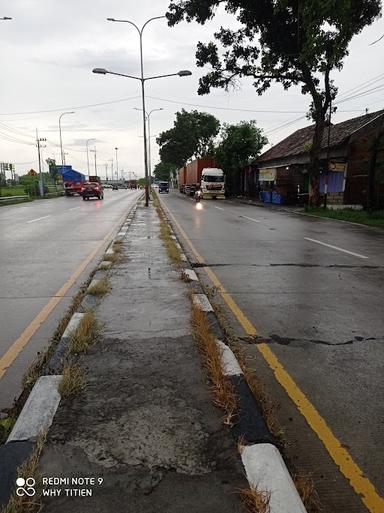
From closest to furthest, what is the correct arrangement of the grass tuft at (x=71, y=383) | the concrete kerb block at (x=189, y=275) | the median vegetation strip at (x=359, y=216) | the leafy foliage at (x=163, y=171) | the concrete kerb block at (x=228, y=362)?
the grass tuft at (x=71, y=383) < the concrete kerb block at (x=228, y=362) < the concrete kerb block at (x=189, y=275) < the median vegetation strip at (x=359, y=216) < the leafy foliage at (x=163, y=171)

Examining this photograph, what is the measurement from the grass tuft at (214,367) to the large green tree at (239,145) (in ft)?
134

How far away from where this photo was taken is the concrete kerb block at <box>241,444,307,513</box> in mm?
2332

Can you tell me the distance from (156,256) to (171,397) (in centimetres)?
634

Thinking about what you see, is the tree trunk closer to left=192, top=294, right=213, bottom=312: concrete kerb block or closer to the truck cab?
the truck cab

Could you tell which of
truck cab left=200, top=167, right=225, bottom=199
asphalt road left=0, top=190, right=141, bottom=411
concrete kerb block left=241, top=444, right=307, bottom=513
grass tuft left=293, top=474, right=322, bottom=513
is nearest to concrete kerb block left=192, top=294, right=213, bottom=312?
asphalt road left=0, top=190, right=141, bottom=411

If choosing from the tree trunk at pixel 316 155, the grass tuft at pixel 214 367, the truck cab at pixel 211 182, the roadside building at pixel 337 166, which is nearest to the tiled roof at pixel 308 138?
the roadside building at pixel 337 166

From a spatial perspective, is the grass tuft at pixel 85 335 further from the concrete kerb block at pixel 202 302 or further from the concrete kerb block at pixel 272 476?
the concrete kerb block at pixel 272 476

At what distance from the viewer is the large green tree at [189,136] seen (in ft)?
228

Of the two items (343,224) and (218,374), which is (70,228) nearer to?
(343,224)

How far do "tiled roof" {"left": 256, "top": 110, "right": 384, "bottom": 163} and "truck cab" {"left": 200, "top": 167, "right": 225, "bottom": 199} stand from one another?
4606 mm

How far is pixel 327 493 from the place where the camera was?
8.39 ft

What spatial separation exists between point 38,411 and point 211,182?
3908 centimetres

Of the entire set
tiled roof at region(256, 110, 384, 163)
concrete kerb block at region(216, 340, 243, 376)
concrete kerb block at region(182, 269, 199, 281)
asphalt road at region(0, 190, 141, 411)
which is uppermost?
tiled roof at region(256, 110, 384, 163)

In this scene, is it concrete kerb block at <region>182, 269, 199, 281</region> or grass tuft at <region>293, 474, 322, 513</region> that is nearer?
grass tuft at <region>293, 474, 322, 513</region>
